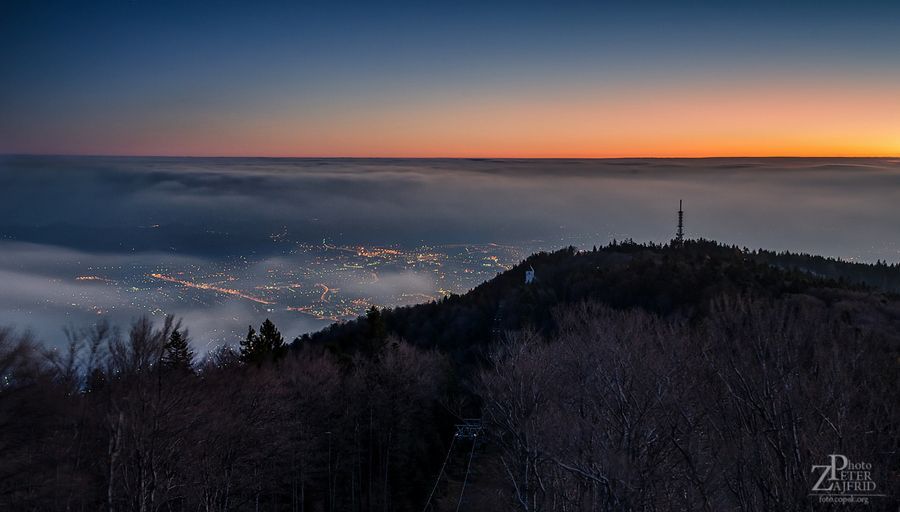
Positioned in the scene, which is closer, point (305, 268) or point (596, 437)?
point (596, 437)

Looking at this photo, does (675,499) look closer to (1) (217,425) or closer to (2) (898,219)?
(1) (217,425)

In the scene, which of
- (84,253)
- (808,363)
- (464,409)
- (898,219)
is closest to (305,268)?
(84,253)

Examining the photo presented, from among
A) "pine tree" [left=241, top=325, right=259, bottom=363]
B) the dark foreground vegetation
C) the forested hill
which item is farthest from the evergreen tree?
"pine tree" [left=241, top=325, right=259, bottom=363]

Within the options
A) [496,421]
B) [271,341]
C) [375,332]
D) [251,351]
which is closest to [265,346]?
[251,351]

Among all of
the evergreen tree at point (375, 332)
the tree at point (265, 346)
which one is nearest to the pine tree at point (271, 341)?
the tree at point (265, 346)

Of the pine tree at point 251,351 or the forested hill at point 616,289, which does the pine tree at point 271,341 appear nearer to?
the pine tree at point 251,351
